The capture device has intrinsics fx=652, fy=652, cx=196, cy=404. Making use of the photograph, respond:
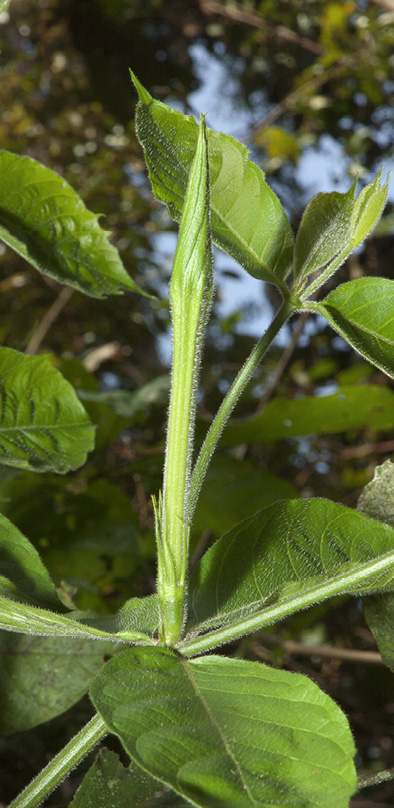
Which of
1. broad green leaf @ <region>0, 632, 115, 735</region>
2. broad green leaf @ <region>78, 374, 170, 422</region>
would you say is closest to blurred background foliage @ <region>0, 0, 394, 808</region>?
broad green leaf @ <region>78, 374, 170, 422</region>

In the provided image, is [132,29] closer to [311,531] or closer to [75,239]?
[75,239]

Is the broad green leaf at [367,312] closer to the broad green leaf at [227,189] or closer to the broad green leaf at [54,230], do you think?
the broad green leaf at [227,189]

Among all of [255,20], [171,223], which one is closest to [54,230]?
[171,223]

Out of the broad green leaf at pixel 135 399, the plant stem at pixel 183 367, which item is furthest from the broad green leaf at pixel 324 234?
the broad green leaf at pixel 135 399

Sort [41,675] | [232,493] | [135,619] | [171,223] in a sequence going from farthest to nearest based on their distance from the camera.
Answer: [171,223]
[232,493]
[41,675]
[135,619]

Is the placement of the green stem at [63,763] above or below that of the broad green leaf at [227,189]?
below

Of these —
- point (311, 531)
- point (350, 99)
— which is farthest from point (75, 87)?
point (311, 531)

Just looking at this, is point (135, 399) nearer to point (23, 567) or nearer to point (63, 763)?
point (23, 567)
